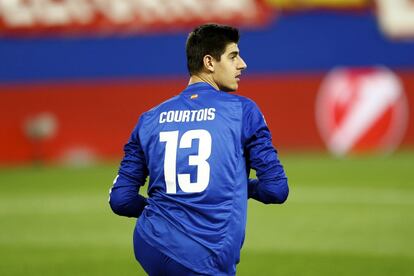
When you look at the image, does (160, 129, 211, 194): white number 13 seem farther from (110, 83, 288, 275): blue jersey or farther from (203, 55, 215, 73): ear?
(203, 55, 215, 73): ear

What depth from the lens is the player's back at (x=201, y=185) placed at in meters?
4.83

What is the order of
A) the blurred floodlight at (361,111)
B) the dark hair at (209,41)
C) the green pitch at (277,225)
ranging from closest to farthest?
1. the dark hair at (209,41)
2. the green pitch at (277,225)
3. the blurred floodlight at (361,111)

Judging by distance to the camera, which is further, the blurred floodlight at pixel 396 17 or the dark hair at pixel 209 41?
the blurred floodlight at pixel 396 17

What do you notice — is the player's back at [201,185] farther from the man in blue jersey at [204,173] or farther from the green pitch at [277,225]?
the green pitch at [277,225]

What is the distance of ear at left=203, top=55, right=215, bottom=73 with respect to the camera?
499 centimetres

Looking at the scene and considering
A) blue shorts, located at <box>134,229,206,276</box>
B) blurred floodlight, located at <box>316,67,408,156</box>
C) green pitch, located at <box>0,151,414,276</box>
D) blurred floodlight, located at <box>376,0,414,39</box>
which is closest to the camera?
blue shorts, located at <box>134,229,206,276</box>

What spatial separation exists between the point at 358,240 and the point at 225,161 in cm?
583

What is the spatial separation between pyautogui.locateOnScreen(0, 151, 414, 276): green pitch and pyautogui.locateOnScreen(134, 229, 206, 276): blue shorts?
12.9 ft

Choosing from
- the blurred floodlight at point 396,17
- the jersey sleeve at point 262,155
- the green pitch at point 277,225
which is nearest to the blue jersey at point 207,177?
the jersey sleeve at point 262,155

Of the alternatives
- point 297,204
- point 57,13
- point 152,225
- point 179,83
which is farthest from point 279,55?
point 152,225

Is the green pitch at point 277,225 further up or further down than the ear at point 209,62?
further down

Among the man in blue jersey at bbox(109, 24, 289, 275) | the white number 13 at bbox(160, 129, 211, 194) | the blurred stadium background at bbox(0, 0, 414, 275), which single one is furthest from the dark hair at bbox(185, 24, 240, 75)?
the blurred stadium background at bbox(0, 0, 414, 275)

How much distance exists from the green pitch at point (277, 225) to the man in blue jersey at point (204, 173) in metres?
3.98

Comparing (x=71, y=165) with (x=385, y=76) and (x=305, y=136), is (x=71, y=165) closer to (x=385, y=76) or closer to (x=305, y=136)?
(x=305, y=136)
